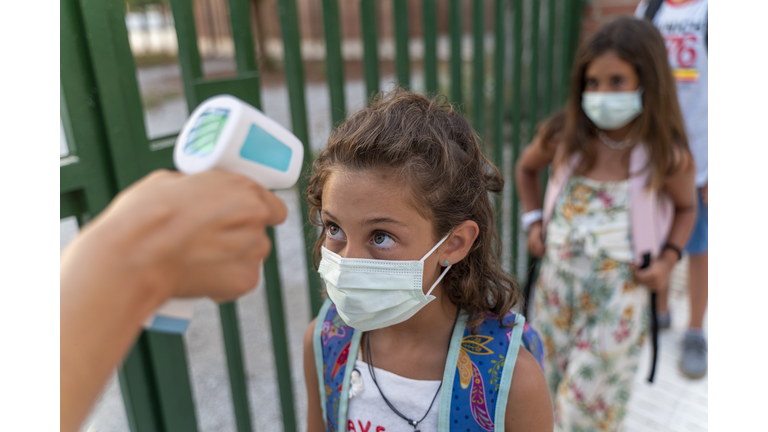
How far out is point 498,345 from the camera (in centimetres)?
136

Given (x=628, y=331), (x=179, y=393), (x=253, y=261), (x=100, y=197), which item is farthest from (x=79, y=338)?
(x=628, y=331)

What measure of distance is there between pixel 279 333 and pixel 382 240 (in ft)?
3.22

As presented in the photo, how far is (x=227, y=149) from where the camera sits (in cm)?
74

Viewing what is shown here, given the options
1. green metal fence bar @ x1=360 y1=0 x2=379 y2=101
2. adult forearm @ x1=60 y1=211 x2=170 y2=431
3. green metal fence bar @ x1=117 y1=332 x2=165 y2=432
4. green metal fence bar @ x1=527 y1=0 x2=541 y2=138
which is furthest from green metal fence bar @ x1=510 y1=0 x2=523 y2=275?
adult forearm @ x1=60 y1=211 x2=170 y2=431

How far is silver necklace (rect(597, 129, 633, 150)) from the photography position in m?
2.35

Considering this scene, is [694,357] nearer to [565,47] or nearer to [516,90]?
[516,90]

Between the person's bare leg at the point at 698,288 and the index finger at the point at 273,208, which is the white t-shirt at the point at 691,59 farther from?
the index finger at the point at 273,208

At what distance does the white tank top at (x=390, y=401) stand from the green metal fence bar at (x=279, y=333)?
69 cm

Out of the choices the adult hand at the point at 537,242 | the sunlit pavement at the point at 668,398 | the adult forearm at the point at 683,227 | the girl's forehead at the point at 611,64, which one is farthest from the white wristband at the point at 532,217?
the sunlit pavement at the point at 668,398

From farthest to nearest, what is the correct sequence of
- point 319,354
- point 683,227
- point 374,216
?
1. point 683,227
2. point 319,354
3. point 374,216

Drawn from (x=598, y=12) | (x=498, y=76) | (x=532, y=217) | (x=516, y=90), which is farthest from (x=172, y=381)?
(x=598, y=12)

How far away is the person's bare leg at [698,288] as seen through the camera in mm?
3273

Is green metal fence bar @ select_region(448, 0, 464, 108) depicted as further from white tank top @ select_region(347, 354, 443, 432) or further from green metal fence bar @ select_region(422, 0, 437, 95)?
white tank top @ select_region(347, 354, 443, 432)

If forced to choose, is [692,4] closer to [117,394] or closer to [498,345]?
[498,345]
